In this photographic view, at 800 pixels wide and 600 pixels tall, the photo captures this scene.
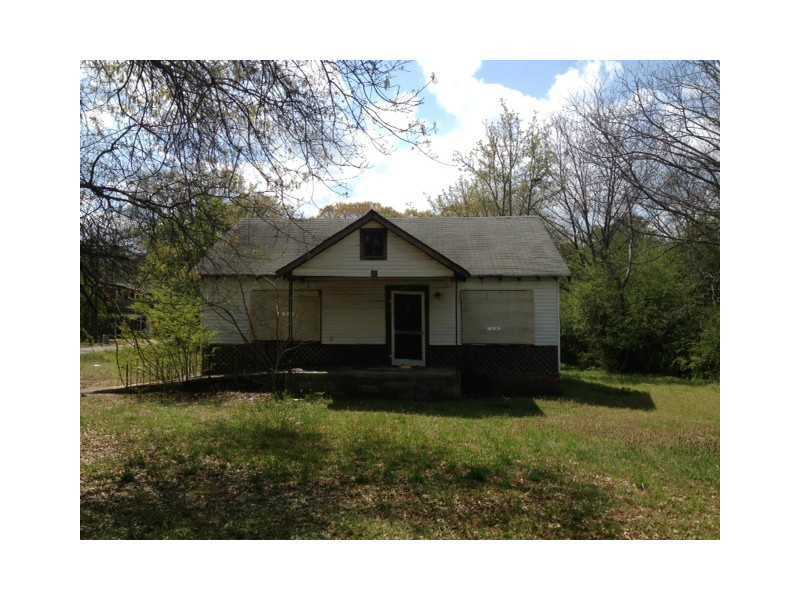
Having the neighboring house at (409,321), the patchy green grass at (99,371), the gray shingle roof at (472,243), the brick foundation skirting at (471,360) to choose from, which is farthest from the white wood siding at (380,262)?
the patchy green grass at (99,371)

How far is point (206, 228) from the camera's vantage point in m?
7.68

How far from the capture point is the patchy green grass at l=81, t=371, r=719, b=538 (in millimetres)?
5305

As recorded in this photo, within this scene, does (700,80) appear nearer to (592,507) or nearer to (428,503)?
(592,507)

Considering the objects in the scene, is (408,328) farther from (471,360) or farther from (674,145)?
(674,145)

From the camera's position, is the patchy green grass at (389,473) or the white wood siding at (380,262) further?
the white wood siding at (380,262)

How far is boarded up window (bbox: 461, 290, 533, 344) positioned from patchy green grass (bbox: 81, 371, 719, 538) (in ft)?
13.0

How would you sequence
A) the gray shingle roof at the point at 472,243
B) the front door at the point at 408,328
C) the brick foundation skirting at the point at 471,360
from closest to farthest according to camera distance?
the brick foundation skirting at the point at 471,360 → the front door at the point at 408,328 → the gray shingle roof at the point at 472,243

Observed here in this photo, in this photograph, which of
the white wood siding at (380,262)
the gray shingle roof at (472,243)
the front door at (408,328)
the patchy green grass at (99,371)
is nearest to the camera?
the white wood siding at (380,262)

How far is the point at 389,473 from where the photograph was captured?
6.75 meters

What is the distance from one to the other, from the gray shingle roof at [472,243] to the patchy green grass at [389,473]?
5179mm

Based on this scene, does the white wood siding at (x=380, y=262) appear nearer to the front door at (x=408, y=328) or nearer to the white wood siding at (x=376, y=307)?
the white wood siding at (x=376, y=307)

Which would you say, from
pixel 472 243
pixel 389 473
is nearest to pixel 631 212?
pixel 472 243

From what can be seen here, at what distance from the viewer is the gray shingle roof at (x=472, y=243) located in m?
15.1

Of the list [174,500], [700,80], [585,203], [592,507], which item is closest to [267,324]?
[174,500]
